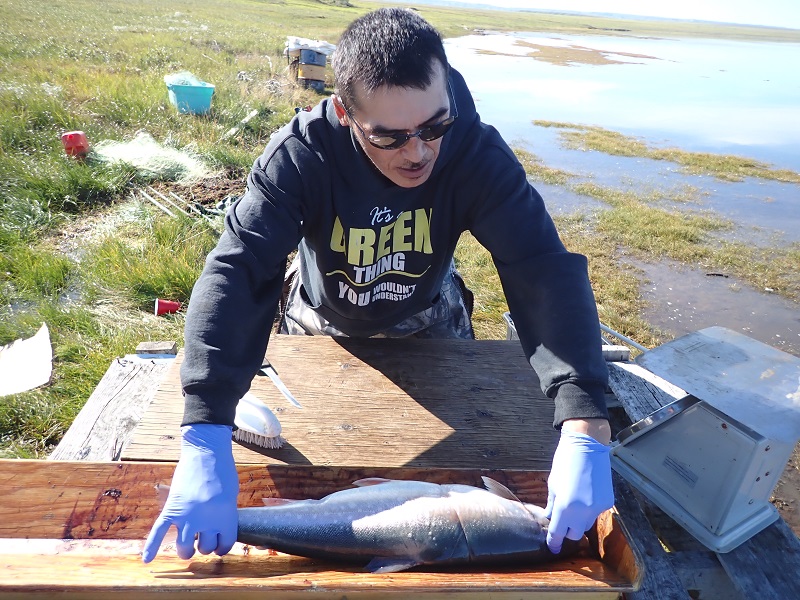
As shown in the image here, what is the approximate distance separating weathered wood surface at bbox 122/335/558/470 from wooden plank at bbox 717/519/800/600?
2.39 ft

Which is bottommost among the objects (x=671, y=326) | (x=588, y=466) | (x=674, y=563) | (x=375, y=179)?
(x=671, y=326)

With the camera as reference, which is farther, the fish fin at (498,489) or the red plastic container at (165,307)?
the red plastic container at (165,307)

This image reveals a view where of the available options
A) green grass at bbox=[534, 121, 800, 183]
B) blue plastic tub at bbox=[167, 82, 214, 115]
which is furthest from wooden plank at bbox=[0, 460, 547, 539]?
green grass at bbox=[534, 121, 800, 183]

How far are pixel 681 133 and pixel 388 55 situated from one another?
13678mm

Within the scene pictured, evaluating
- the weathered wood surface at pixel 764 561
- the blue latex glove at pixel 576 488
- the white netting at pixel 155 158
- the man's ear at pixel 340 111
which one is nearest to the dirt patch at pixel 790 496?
the weathered wood surface at pixel 764 561

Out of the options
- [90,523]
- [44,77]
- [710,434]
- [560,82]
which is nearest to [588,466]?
[710,434]

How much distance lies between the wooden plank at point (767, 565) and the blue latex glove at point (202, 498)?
173 cm

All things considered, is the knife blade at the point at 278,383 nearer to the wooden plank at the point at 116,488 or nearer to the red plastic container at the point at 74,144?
the wooden plank at the point at 116,488

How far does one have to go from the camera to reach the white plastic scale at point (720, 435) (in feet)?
5.96

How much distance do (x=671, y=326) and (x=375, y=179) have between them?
386cm

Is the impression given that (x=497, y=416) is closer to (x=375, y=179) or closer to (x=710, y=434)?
(x=710, y=434)

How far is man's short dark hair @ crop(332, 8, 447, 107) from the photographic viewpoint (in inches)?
71.3

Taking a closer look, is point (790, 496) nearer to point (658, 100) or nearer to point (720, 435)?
point (720, 435)

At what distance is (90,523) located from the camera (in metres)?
1.81
